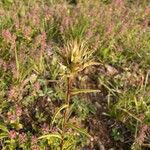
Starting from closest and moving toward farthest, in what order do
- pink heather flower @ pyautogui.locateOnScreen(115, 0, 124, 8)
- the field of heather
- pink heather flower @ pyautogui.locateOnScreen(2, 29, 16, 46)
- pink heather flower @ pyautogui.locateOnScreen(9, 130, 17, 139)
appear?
pink heather flower @ pyautogui.locateOnScreen(9, 130, 17, 139) < the field of heather < pink heather flower @ pyautogui.locateOnScreen(2, 29, 16, 46) < pink heather flower @ pyautogui.locateOnScreen(115, 0, 124, 8)

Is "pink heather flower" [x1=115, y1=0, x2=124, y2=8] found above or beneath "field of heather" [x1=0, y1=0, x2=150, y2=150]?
above

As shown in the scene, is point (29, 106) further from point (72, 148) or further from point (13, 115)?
point (72, 148)

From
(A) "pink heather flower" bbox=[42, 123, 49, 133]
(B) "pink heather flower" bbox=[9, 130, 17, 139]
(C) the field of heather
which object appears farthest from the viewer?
(C) the field of heather

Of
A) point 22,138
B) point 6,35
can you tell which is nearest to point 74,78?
point 6,35

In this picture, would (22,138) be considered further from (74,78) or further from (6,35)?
(6,35)

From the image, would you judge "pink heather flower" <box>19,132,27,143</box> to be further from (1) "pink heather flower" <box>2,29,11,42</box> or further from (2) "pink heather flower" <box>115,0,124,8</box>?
(2) "pink heather flower" <box>115,0,124,8</box>

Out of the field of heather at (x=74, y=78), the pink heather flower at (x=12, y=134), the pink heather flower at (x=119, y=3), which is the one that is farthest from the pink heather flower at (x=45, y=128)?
the pink heather flower at (x=119, y=3)

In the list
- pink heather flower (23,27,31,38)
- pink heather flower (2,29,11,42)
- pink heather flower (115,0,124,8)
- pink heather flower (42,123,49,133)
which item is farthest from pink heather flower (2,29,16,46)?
pink heather flower (115,0,124,8)

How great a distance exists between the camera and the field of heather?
4.15 m

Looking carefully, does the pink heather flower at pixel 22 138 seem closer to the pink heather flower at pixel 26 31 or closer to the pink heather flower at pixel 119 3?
the pink heather flower at pixel 26 31

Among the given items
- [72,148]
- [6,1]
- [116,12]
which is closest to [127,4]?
[116,12]

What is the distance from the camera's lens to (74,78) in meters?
4.93

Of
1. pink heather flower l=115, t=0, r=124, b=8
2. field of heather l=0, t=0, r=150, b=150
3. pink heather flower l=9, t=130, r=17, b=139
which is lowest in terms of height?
pink heather flower l=9, t=130, r=17, b=139

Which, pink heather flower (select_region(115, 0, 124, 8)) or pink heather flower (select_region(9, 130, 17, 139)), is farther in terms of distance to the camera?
pink heather flower (select_region(115, 0, 124, 8))
